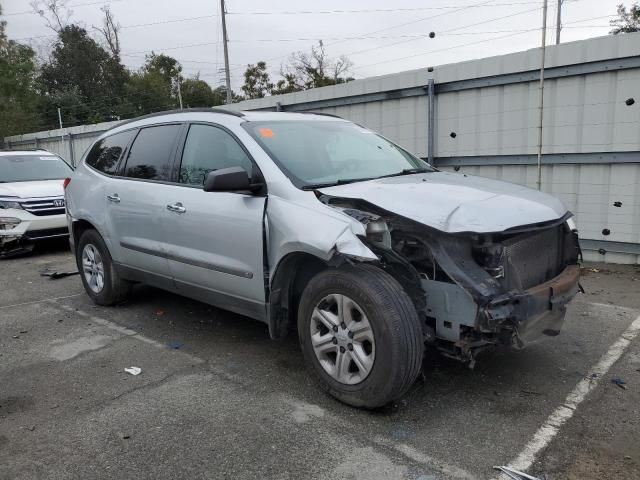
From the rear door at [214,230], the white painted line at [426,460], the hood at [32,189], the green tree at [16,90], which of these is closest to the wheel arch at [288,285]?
the rear door at [214,230]

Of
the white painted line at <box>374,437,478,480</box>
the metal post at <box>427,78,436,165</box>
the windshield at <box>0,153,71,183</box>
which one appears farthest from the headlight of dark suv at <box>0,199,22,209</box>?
the white painted line at <box>374,437,478,480</box>

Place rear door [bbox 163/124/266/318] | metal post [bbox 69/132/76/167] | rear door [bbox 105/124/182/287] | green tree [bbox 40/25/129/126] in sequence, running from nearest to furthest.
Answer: rear door [bbox 163/124/266/318]
rear door [bbox 105/124/182/287]
metal post [bbox 69/132/76/167]
green tree [bbox 40/25/129/126]

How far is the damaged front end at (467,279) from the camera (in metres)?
2.95

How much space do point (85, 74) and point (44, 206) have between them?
144ft

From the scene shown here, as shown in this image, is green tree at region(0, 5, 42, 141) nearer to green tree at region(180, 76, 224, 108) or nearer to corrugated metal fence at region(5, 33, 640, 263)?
green tree at region(180, 76, 224, 108)

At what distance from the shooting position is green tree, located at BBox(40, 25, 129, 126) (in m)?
46.0

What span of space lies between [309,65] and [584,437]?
2016 inches

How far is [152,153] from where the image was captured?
472 cm

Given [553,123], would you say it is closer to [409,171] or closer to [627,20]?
[409,171]

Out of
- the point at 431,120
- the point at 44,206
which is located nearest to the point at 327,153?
the point at 431,120

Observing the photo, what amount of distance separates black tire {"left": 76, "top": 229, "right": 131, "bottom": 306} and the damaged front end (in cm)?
290

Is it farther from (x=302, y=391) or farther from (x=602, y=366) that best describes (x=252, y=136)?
(x=602, y=366)

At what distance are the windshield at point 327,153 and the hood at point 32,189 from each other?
615cm

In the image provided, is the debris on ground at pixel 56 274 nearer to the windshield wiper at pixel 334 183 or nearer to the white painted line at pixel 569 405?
the windshield wiper at pixel 334 183
